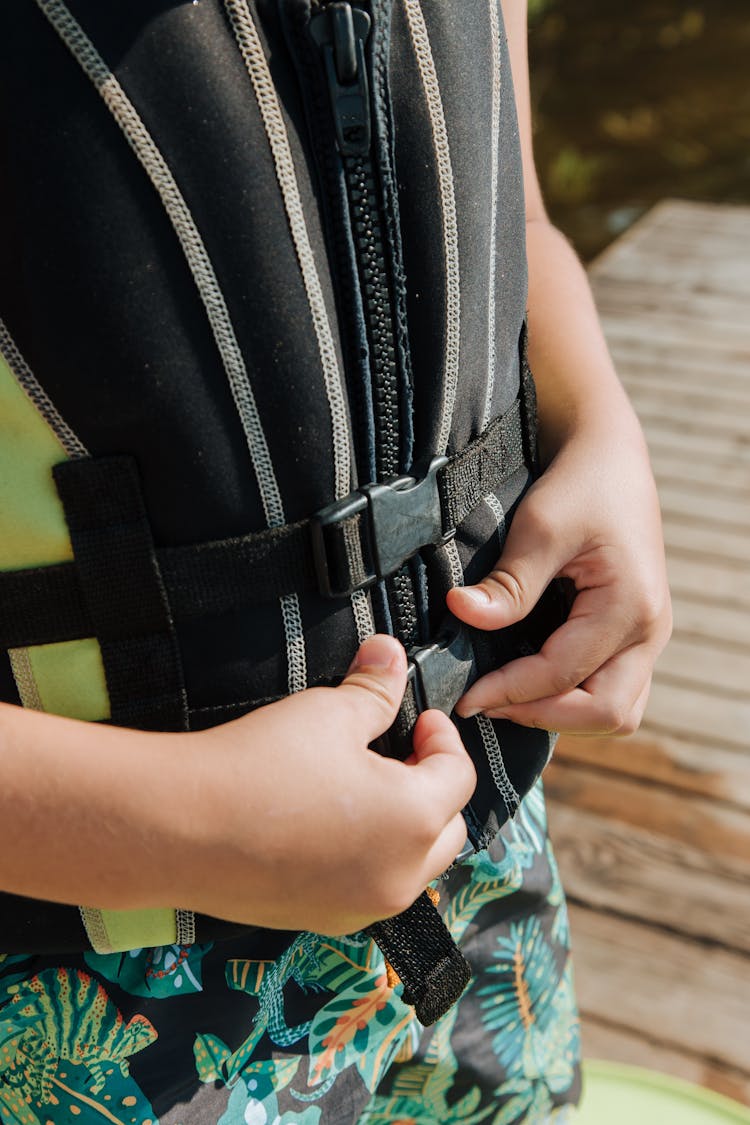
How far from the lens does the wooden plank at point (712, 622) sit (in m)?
2.52

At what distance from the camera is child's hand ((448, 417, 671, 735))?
2.69ft

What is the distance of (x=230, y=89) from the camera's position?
2.06 ft

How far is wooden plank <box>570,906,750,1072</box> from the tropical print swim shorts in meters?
0.85

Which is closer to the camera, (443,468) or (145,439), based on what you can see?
(145,439)

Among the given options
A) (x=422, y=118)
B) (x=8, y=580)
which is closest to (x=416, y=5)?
(x=422, y=118)

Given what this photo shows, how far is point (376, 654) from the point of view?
0.72 meters

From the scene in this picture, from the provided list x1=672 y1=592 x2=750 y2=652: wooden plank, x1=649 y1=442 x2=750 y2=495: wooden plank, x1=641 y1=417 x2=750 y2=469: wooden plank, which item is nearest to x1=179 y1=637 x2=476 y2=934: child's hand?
x1=672 y1=592 x2=750 y2=652: wooden plank

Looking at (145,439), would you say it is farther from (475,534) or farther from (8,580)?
(475,534)

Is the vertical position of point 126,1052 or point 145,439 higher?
point 145,439

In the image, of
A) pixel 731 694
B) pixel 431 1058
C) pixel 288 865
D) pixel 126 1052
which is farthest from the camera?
pixel 731 694

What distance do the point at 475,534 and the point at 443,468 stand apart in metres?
0.08

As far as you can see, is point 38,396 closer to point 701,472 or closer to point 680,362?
point 701,472

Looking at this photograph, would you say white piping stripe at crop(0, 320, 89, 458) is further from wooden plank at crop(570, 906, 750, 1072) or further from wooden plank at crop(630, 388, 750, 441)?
wooden plank at crop(630, 388, 750, 441)

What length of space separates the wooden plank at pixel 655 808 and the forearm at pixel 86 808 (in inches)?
64.1
